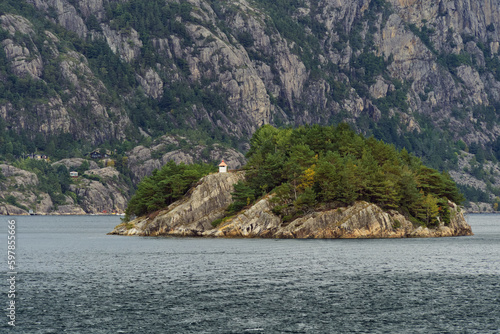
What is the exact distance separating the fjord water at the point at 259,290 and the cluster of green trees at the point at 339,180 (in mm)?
23938

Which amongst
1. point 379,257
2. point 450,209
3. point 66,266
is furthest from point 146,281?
point 450,209

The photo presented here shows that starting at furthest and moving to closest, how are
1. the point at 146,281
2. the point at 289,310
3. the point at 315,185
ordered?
the point at 315,185
the point at 146,281
the point at 289,310

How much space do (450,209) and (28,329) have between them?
463 feet

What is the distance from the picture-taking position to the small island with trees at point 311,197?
163250 mm

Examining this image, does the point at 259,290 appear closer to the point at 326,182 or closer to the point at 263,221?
the point at 326,182

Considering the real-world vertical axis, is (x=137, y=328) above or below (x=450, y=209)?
below

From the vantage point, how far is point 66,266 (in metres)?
112

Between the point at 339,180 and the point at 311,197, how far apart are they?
27.5ft

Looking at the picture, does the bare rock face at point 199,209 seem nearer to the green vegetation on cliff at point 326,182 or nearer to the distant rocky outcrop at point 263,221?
the distant rocky outcrop at point 263,221

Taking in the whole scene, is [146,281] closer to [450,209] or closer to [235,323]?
[235,323]

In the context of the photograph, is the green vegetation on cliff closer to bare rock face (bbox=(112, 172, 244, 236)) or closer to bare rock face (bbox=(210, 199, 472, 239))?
bare rock face (bbox=(210, 199, 472, 239))

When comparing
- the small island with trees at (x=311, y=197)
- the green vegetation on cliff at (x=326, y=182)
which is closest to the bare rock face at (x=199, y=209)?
the small island with trees at (x=311, y=197)

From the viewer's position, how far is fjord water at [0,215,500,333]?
218ft

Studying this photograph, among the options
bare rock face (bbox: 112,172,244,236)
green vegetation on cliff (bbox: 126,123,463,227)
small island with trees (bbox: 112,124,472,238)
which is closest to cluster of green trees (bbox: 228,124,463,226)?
green vegetation on cliff (bbox: 126,123,463,227)
